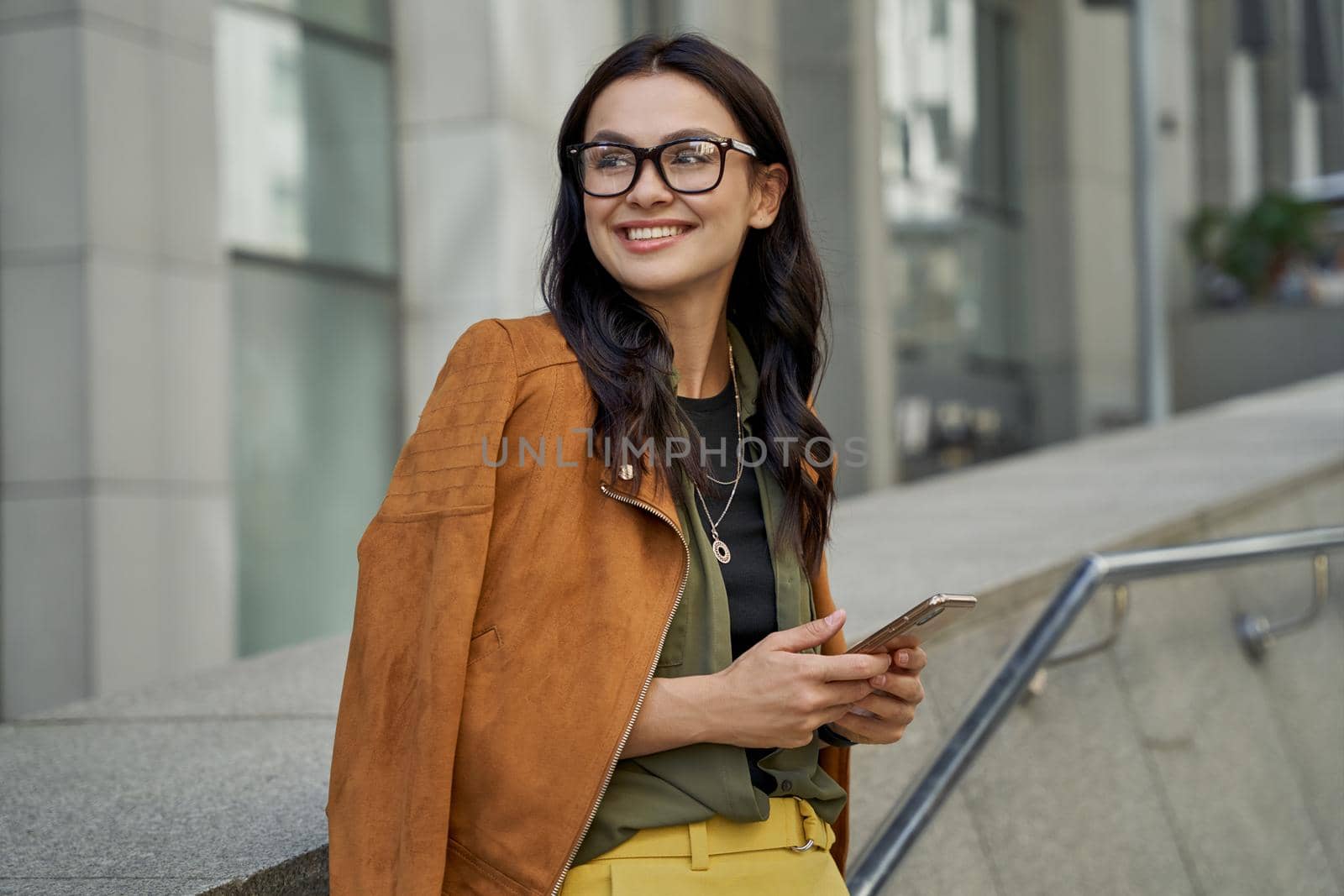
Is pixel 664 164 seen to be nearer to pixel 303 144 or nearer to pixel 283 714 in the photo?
pixel 283 714

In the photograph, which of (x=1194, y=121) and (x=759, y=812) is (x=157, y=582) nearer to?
(x=759, y=812)

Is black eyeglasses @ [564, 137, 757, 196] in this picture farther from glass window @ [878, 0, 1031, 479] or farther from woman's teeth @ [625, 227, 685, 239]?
glass window @ [878, 0, 1031, 479]

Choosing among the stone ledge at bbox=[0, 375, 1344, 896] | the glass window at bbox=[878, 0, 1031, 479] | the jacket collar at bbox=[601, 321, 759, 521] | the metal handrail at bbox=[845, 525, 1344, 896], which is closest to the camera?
the jacket collar at bbox=[601, 321, 759, 521]

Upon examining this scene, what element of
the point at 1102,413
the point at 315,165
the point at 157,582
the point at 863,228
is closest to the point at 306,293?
the point at 315,165

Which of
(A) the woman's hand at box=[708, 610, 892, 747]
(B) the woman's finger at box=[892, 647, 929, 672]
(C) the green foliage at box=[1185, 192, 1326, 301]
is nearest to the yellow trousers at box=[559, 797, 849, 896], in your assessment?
(A) the woman's hand at box=[708, 610, 892, 747]

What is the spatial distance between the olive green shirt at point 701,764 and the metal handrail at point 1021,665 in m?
1.22

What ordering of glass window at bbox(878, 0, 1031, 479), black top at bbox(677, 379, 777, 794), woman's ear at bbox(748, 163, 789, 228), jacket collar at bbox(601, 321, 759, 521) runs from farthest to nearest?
glass window at bbox(878, 0, 1031, 479) → woman's ear at bbox(748, 163, 789, 228) → black top at bbox(677, 379, 777, 794) → jacket collar at bbox(601, 321, 759, 521)

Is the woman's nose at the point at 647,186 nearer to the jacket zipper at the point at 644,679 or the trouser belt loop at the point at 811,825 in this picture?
the jacket zipper at the point at 644,679

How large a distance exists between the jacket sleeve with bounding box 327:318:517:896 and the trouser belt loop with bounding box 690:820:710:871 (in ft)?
1.03

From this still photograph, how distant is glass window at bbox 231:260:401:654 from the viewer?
8.40m

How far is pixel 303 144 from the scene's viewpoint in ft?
28.8

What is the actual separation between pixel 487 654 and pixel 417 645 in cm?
9

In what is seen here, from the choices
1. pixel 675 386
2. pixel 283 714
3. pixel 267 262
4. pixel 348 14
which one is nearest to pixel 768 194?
pixel 675 386

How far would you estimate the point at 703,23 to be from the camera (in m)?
10.7
